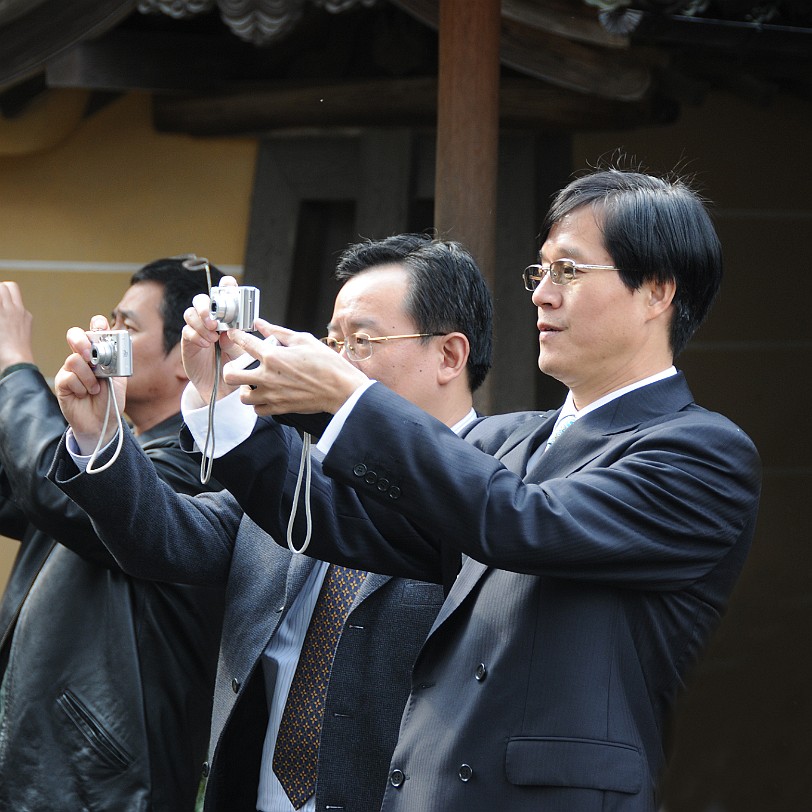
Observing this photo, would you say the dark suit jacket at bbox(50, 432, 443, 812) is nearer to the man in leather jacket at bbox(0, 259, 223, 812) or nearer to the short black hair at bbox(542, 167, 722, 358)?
the man in leather jacket at bbox(0, 259, 223, 812)

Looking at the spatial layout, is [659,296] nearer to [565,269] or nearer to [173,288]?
[565,269]

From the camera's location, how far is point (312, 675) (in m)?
2.37

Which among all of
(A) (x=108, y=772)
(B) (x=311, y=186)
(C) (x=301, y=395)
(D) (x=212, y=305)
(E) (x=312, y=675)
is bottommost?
(A) (x=108, y=772)

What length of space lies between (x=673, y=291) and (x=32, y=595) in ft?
5.35

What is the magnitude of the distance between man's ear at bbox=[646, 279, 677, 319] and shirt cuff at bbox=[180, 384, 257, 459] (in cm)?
65

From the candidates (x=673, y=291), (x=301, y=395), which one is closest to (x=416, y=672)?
(x=301, y=395)

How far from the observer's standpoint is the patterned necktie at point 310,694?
91.8 inches

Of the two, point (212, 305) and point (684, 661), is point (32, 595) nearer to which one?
point (212, 305)

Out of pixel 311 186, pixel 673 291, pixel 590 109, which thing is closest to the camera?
pixel 673 291

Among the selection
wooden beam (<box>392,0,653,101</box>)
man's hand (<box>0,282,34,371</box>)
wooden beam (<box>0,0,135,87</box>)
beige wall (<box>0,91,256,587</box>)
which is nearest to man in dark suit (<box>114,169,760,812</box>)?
man's hand (<box>0,282,34,371</box>)

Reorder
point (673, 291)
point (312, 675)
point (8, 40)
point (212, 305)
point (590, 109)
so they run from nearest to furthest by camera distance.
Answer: point (212, 305)
point (673, 291)
point (312, 675)
point (8, 40)
point (590, 109)

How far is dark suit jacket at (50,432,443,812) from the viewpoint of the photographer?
224 cm

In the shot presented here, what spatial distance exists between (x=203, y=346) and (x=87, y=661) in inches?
43.3

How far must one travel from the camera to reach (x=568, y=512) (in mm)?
1850
